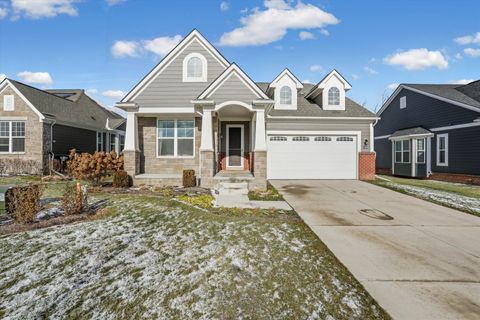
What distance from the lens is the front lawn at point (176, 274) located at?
10.5ft

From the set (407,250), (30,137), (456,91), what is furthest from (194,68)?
(456,91)

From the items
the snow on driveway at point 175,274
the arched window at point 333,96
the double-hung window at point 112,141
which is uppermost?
the arched window at point 333,96

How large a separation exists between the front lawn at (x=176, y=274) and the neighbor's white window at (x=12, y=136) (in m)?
14.9

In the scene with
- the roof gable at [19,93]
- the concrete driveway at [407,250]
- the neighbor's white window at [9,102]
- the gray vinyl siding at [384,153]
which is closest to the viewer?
the concrete driveway at [407,250]

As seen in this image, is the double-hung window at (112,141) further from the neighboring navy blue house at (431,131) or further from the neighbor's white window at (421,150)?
the neighbor's white window at (421,150)

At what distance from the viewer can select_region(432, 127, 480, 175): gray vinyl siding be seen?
14875 millimetres

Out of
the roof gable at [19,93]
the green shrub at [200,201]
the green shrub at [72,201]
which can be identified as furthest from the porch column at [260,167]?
the roof gable at [19,93]

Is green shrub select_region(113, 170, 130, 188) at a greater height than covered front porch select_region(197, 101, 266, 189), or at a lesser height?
lesser

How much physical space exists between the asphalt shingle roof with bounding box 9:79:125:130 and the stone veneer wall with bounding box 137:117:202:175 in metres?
8.69

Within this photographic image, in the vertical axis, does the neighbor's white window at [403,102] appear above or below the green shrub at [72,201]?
above

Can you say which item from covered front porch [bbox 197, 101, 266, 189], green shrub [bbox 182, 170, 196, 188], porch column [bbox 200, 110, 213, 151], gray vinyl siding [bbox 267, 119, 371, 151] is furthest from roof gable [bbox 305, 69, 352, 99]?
green shrub [bbox 182, 170, 196, 188]

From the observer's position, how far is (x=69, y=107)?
20984 millimetres

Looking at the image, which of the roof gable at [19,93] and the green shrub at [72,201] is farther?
the roof gable at [19,93]

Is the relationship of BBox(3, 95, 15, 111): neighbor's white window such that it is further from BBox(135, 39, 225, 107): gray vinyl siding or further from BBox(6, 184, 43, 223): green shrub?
BBox(6, 184, 43, 223): green shrub
